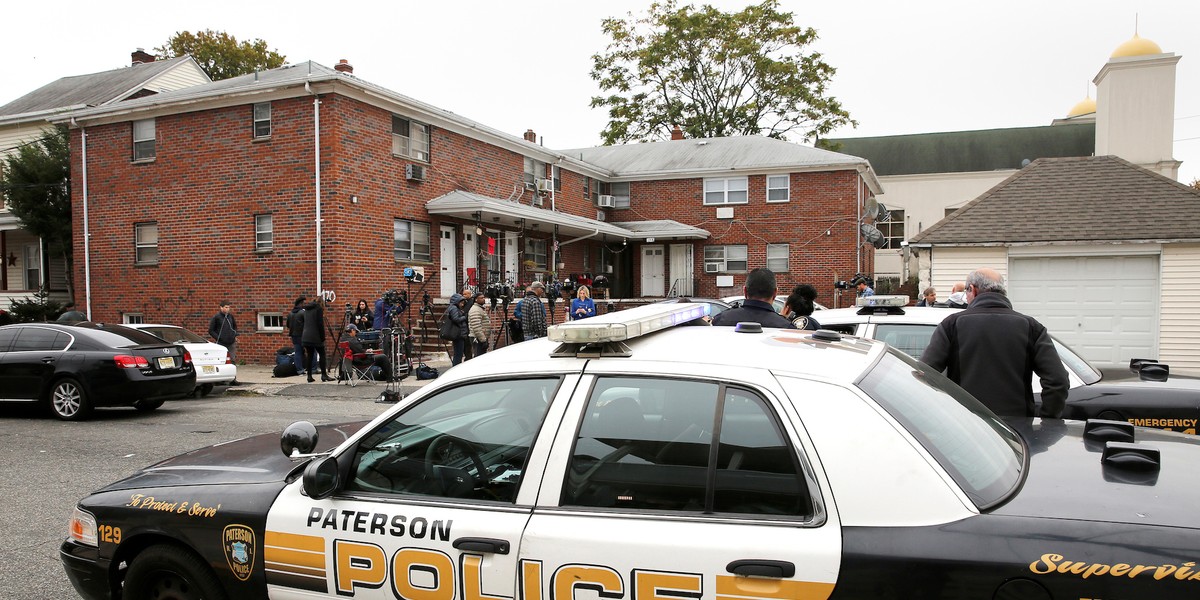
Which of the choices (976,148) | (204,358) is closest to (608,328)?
(204,358)

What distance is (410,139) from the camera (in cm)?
1966

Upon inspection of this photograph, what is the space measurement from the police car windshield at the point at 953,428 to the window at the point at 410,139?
1764 cm

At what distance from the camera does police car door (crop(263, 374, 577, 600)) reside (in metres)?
2.58

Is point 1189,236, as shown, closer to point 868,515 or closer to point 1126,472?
point 1126,472

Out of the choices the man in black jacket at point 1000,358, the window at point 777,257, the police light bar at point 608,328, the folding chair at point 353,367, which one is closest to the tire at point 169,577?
the police light bar at point 608,328

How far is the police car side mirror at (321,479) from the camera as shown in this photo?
111 inches

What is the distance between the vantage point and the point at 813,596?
86.5 inches

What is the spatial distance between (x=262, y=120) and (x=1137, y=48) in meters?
47.1

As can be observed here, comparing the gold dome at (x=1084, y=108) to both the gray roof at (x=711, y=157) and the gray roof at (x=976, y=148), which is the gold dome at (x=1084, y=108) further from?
the gray roof at (x=711, y=157)

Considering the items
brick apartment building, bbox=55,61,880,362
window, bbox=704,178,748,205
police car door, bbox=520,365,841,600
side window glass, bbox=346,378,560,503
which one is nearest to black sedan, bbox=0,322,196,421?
brick apartment building, bbox=55,61,880,362

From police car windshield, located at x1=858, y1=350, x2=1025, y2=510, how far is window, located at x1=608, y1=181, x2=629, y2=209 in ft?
92.8

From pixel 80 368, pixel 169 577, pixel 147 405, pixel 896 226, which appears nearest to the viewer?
pixel 169 577

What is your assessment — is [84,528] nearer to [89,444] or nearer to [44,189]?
[89,444]

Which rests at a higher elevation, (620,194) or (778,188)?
(620,194)
